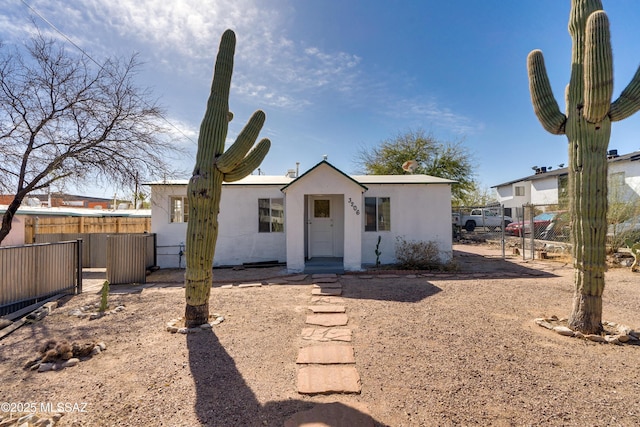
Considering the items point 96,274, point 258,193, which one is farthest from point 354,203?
point 96,274

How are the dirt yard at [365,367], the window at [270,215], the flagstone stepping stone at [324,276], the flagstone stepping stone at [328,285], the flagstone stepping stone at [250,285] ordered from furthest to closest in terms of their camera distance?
the window at [270,215]
the flagstone stepping stone at [324,276]
the flagstone stepping stone at [250,285]
the flagstone stepping stone at [328,285]
the dirt yard at [365,367]

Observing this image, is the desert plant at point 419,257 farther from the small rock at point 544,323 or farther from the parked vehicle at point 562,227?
the parked vehicle at point 562,227

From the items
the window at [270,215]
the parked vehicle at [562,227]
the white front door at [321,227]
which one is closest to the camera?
the window at [270,215]

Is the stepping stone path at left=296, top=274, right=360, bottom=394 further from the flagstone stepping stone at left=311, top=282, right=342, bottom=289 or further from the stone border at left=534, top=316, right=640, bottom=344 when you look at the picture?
the stone border at left=534, top=316, right=640, bottom=344

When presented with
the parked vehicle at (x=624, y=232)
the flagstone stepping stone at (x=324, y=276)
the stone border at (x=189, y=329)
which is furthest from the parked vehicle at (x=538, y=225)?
the stone border at (x=189, y=329)

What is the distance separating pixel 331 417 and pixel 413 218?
8.34 m

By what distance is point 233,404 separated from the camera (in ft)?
8.47

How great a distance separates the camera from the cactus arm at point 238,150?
174 inches

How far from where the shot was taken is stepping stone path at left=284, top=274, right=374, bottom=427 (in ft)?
7.69

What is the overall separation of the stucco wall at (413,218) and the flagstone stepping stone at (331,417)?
7512 millimetres

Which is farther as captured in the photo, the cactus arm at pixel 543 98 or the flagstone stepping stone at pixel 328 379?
the cactus arm at pixel 543 98

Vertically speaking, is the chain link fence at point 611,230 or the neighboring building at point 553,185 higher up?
the neighboring building at point 553,185

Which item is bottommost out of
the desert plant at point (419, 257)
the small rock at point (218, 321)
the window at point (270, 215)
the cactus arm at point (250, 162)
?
the small rock at point (218, 321)

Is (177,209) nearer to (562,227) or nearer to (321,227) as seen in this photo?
(321,227)
